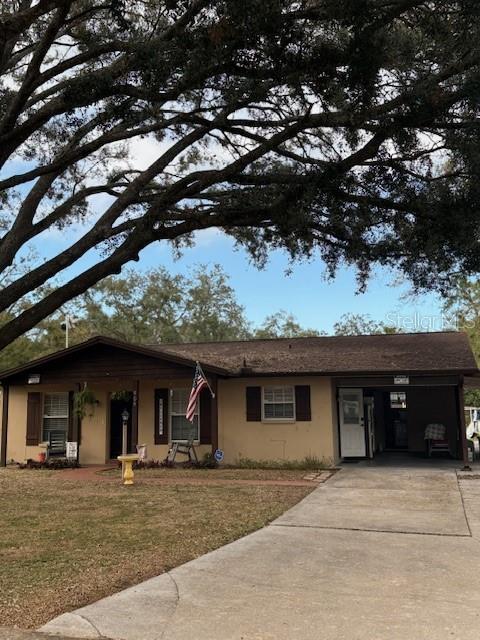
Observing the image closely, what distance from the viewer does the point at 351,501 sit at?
432 inches

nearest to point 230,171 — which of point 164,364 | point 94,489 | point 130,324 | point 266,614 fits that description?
point 266,614

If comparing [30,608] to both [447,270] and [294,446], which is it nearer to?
[447,270]

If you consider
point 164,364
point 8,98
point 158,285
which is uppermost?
point 158,285

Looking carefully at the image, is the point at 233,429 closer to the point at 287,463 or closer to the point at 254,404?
the point at 254,404

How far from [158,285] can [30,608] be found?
41.1 m

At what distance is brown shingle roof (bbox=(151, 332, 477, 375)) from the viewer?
16.6 metres

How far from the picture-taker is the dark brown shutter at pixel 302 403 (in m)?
17.2

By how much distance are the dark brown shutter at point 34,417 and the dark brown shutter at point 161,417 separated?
3941 mm

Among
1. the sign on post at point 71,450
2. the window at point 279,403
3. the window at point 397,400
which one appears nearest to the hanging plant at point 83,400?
the sign on post at point 71,450

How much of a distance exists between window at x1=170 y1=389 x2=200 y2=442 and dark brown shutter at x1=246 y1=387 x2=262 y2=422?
161cm

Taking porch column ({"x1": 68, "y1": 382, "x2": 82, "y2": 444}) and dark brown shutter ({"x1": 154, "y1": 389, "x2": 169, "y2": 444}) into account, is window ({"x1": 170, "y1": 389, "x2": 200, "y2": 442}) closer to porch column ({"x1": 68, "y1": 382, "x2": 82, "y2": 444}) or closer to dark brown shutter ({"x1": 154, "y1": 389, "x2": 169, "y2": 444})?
dark brown shutter ({"x1": 154, "y1": 389, "x2": 169, "y2": 444})

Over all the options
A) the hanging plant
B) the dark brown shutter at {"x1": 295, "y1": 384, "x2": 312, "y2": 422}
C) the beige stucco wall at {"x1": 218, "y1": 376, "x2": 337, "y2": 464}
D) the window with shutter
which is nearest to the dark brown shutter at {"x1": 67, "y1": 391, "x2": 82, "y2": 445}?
the window with shutter

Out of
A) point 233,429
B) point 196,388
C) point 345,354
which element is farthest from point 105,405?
point 345,354

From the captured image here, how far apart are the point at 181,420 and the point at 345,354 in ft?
17.2
